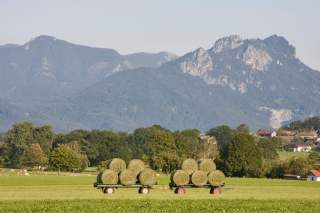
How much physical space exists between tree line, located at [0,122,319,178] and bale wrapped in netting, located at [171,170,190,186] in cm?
5713

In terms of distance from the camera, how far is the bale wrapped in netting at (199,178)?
60.2 meters

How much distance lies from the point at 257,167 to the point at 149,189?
59623mm

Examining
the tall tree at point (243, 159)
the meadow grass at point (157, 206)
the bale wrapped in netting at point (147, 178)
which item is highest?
the tall tree at point (243, 159)

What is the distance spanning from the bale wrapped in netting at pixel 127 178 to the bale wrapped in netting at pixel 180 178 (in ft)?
9.22

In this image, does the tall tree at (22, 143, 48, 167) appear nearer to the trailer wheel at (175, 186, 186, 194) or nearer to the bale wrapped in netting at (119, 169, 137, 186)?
the bale wrapped in netting at (119, 169, 137, 186)

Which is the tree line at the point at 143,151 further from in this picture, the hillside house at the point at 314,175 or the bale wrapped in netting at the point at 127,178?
the bale wrapped in netting at the point at 127,178

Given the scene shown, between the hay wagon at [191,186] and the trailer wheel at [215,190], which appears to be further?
the hay wagon at [191,186]

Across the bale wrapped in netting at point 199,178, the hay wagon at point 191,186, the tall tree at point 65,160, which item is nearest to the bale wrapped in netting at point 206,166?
the bale wrapped in netting at point 199,178

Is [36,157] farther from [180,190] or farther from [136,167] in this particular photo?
[180,190]

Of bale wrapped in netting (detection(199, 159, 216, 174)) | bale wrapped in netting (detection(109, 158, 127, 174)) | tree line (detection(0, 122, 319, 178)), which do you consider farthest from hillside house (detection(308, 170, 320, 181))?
bale wrapped in netting (detection(109, 158, 127, 174))

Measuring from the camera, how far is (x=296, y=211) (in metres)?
38.5

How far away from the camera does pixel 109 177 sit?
60406mm

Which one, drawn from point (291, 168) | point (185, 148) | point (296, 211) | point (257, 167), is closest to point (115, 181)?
point (296, 211)

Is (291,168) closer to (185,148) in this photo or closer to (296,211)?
(185,148)
